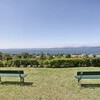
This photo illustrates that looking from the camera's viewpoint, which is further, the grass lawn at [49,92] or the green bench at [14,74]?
the green bench at [14,74]

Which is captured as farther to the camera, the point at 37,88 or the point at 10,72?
the point at 10,72

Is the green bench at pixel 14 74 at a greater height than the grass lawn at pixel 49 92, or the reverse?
the green bench at pixel 14 74

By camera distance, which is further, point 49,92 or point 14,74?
point 14,74

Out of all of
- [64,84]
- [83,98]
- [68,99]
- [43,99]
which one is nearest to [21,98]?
[43,99]

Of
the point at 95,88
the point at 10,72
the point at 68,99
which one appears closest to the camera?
the point at 68,99

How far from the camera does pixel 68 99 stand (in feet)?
31.7

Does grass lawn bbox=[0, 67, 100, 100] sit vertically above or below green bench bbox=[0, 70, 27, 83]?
below

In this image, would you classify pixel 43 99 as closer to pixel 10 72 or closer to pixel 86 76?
pixel 86 76

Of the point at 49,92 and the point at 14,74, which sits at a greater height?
the point at 14,74

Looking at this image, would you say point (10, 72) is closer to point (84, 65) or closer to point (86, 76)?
point (86, 76)

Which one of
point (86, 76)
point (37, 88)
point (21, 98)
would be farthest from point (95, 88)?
point (21, 98)

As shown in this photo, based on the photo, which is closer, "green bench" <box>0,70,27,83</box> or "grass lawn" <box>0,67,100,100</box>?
"grass lawn" <box>0,67,100,100</box>

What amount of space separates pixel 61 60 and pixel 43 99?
14.4 metres

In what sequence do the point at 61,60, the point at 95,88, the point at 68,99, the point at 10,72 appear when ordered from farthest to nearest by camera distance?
the point at 61,60, the point at 10,72, the point at 95,88, the point at 68,99
